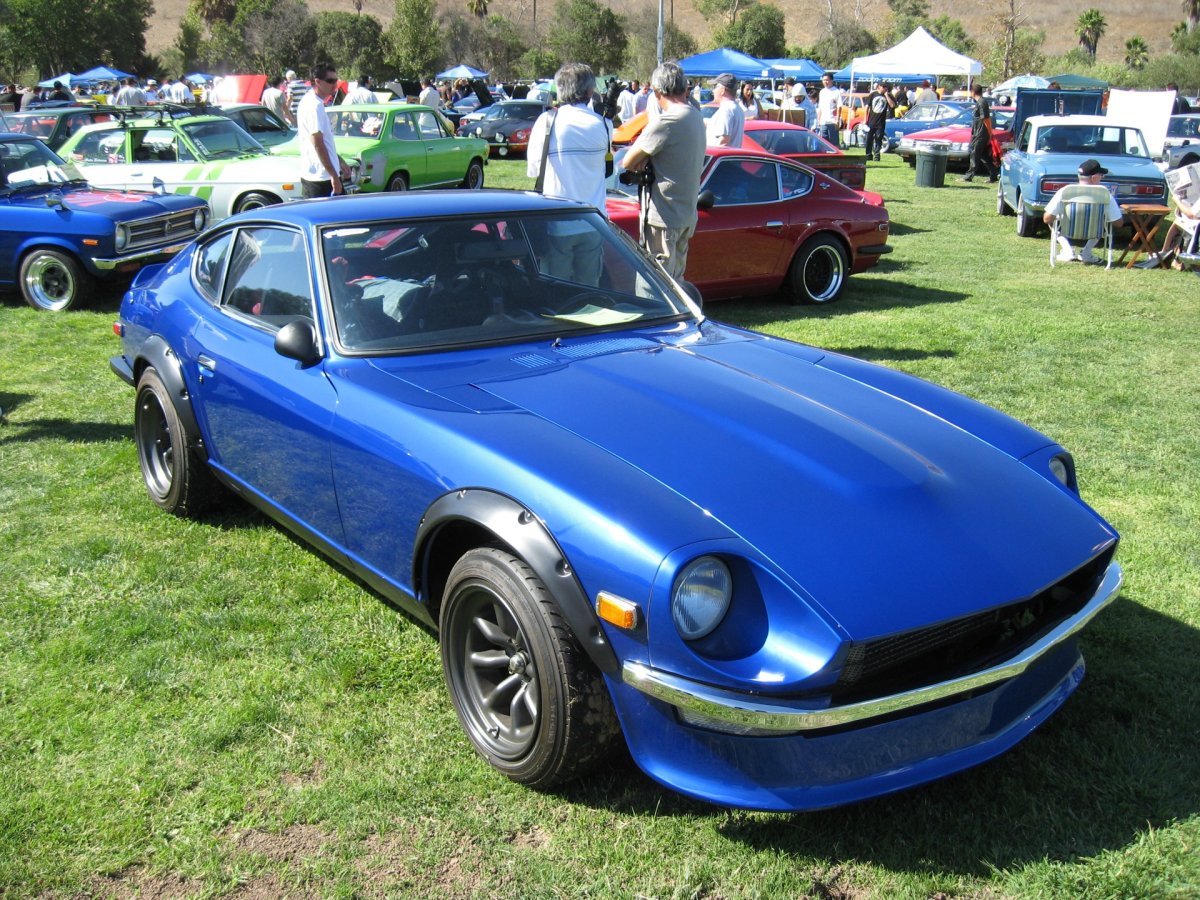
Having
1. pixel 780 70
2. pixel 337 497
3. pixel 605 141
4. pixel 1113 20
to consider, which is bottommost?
pixel 337 497

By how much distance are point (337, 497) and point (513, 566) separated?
99 centimetres

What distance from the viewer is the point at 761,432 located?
3.04 metres

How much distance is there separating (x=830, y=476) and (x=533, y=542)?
82cm

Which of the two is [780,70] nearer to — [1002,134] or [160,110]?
[1002,134]

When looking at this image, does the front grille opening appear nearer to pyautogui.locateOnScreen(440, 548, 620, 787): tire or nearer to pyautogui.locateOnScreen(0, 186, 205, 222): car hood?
pyautogui.locateOnScreen(440, 548, 620, 787): tire

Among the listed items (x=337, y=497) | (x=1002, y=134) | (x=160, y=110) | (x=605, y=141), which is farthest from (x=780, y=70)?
Result: (x=337, y=497)

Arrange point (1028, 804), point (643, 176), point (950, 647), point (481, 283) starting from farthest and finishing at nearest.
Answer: point (643, 176), point (481, 283), point (1028, 804), point (950, 647)

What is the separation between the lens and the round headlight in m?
2.43

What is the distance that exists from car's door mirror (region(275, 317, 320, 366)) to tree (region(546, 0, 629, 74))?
71889 millimetres

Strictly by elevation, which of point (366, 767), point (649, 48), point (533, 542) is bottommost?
point (366, 767)

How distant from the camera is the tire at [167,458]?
4.50 metres

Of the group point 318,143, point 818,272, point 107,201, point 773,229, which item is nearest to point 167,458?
point 318,143

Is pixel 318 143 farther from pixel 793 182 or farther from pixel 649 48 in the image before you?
pixel 649 48

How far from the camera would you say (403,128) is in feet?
49.8
